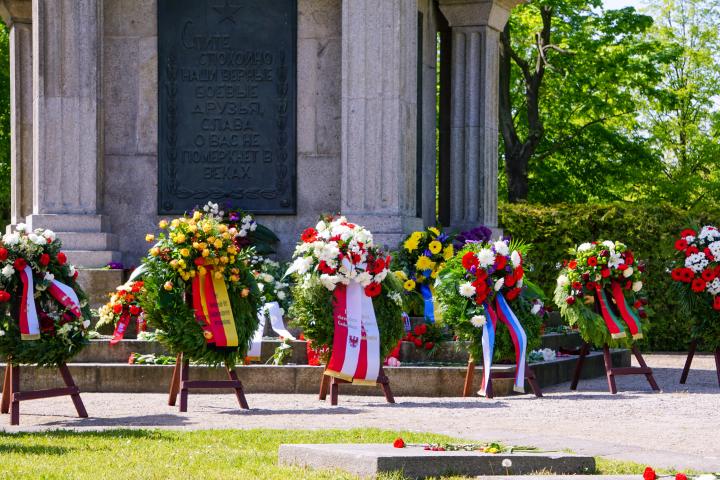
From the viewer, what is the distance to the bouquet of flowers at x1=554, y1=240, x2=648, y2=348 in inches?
569

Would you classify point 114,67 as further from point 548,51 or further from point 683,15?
point 683,15

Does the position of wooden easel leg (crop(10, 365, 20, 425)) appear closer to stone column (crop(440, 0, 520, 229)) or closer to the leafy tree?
stone column (crop(440, 0, 520, 229))

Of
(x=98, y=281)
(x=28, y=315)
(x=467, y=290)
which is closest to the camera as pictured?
(x=28, y=315)

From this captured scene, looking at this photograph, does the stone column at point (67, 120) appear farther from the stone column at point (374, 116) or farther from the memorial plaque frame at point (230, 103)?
the stone column at point (374, 116)

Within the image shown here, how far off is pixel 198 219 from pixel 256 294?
2.92 ft

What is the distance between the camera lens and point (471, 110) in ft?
62.8

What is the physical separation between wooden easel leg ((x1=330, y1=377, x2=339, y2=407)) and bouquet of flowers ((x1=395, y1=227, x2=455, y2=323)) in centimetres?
268

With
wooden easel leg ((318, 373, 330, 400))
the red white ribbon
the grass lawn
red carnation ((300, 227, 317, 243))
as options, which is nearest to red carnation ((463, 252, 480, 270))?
red carnation ((300, 227, 317, 243))

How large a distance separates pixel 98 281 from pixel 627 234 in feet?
33.6

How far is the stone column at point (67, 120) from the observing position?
53.2 ft

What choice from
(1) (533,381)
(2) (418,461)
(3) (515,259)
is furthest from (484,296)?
(2) (418,461)

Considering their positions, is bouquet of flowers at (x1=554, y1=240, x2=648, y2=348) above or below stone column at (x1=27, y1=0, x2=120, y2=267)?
below

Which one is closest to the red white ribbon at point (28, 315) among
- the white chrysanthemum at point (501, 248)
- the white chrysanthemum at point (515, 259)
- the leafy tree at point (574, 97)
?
the white chrysanthemum at point (501, 248)

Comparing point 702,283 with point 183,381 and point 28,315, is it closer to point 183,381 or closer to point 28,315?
point 183,381
